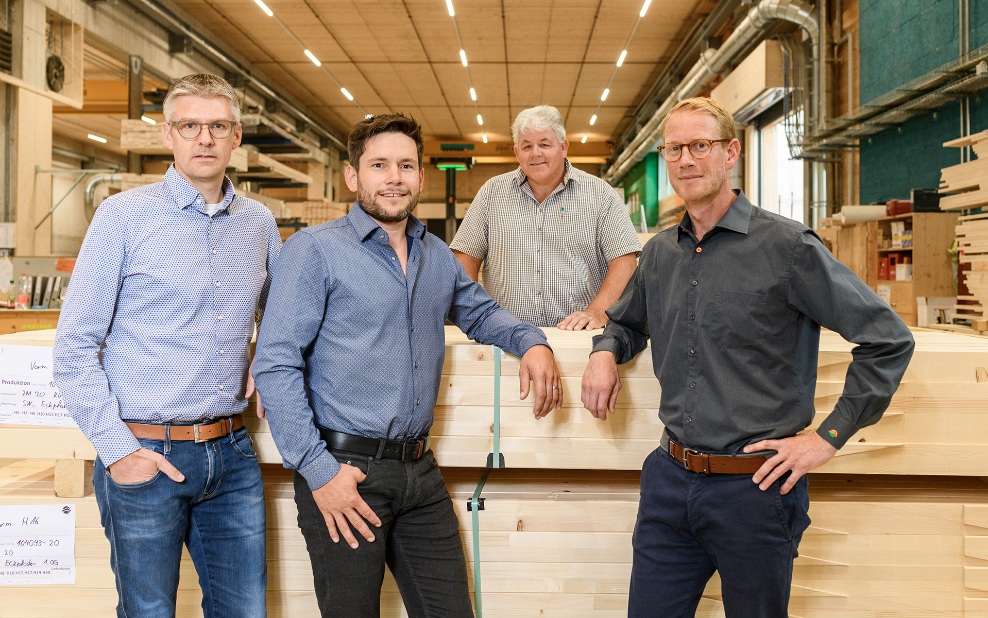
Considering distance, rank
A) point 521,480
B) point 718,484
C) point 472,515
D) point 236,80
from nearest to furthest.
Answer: point 718,484, point 472,515, point 521,480, point 236,80

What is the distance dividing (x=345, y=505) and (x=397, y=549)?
10.9 inches

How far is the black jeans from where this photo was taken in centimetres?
206

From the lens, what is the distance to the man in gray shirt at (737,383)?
191 cm

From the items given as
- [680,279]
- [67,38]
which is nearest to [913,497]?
[680,279]

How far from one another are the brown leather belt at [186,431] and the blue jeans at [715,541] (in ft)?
3.90

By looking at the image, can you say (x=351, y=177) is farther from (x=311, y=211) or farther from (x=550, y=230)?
(x=311, y=211)

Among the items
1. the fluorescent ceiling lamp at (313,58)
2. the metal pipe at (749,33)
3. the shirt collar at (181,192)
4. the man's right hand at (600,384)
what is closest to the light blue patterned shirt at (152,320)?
the shirt collar at (181,192)

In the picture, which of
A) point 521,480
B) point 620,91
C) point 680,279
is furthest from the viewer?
point 620,91

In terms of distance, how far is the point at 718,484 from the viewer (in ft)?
6.48

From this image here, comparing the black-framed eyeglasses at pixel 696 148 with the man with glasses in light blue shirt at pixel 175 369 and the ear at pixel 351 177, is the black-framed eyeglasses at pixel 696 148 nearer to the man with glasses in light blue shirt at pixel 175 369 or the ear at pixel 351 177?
the ear at pixel 351 177

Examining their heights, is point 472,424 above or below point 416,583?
above

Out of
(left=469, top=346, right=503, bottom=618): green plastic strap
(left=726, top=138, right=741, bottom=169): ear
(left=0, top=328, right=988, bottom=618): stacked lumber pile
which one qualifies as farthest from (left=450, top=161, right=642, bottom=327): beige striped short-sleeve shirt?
(left=726, top=138, right=741, bottom=169): ear

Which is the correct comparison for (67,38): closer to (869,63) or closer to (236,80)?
(236,80)

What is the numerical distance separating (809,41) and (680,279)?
7872 mm
